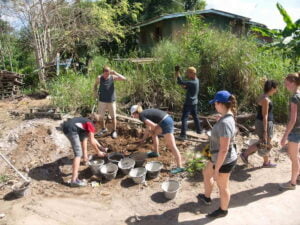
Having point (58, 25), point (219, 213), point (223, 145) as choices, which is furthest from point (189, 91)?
point (58, 25)

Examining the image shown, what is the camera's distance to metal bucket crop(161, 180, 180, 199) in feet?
14.5

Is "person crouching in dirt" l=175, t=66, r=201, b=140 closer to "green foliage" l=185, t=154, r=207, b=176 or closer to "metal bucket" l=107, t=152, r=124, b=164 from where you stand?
"green foliage" l=185, t=154, r=207, b=176

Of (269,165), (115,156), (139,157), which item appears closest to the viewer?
(269,165)

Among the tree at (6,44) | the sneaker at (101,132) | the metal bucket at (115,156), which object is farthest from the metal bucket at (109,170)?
the tree at (6,44)

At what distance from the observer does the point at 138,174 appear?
505 cm

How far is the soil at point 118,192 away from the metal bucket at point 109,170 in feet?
0.37

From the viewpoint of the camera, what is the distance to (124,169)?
507 cm

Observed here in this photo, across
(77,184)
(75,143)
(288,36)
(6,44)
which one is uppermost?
(6,44)

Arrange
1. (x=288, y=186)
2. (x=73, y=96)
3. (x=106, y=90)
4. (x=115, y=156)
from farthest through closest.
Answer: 1. (x=73, y=96)
2. (x=106, y=90)
3. (x=115, y=156)
4. (x=288, y=186)

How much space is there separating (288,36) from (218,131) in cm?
662

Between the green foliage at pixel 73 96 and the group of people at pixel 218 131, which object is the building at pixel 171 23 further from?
the group of people at pixel 218 131

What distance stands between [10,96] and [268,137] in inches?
375

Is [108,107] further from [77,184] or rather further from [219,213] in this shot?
[219,213]

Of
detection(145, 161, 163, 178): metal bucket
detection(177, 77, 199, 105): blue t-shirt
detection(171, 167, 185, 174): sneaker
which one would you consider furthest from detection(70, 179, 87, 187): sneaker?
detection(177, 77, 199, 105): blue t-shirt
